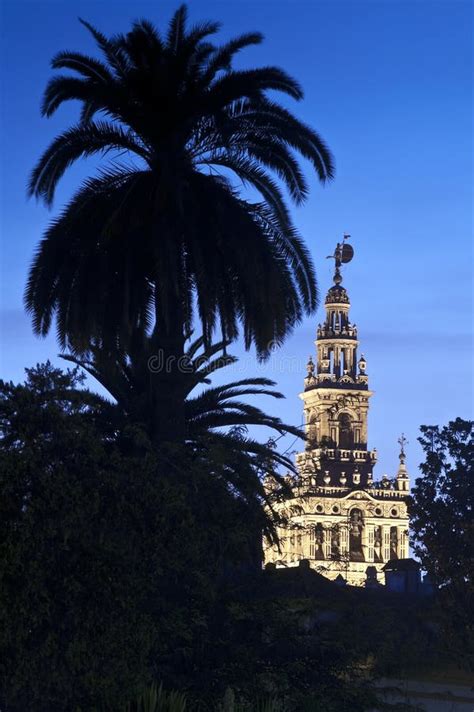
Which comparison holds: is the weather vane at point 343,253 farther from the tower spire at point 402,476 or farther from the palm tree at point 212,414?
the palm tree at point 212,414

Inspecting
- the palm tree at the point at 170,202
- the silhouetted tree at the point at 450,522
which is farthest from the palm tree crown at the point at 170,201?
the silhouetted tree at the point at 450,522

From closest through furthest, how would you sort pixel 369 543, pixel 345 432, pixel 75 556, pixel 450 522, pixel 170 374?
pixel 75 556
pixel 170 374
pixel 450 522
pixel 369 543
pixel 345 432

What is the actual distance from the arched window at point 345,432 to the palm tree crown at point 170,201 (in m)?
104

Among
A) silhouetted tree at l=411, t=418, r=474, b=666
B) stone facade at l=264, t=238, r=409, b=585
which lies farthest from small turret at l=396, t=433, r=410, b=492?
silhouetted tree at l=411, t=418, r=474, b=666

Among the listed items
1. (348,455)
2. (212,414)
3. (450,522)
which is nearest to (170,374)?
(212,414)

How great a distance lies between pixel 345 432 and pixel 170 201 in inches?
4189

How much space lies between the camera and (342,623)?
36.4m

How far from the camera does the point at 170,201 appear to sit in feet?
111

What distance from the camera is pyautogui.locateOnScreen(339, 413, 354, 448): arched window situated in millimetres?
138375

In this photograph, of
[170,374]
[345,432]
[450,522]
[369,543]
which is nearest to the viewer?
[170,374]

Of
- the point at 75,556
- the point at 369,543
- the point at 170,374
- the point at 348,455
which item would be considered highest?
the point at 348,455

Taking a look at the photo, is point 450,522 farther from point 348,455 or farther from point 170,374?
point 348,455

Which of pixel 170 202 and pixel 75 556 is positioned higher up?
pixel 170 202

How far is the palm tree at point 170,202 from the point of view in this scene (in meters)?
33.9
